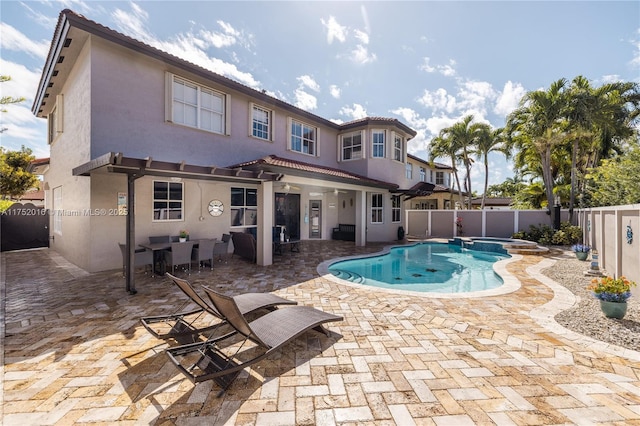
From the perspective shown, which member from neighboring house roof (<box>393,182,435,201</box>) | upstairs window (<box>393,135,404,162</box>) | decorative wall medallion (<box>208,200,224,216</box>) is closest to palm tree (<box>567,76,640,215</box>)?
neighboring house roof (<box>393,182,435,201</box>)

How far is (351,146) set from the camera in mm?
16938

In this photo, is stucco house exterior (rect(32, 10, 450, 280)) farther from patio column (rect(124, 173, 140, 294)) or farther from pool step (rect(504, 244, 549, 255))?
pool step (rect(504, 244, 549, 255))

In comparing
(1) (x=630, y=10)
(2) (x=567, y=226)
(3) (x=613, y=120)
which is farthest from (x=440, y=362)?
(3) (x=613, y=120)

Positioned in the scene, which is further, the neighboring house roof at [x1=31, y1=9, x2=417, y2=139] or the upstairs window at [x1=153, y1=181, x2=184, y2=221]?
the upstairs window at [x1=153, y1=181, x2=184, y2=221]

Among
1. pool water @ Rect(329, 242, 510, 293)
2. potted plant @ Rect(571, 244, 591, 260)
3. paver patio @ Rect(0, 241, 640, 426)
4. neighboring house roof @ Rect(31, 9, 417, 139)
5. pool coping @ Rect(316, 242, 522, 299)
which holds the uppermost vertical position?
neighboring house roof @ Rect(31, 9, 417, 139)

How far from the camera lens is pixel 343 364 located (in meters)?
3.54

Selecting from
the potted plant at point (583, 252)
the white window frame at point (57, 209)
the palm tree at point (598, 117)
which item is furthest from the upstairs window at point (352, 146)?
the white window frame at point (57, 209)

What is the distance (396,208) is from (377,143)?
15.4 ft

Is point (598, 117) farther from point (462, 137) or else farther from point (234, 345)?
point (234, 345)

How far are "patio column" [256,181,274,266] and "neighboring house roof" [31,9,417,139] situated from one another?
4892 millimetres

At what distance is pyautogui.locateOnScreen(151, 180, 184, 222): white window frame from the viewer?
935 cm

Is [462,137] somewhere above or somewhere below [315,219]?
above

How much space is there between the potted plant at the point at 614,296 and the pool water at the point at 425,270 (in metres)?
3.18

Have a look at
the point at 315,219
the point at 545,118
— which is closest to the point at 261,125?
the point at 315,219
